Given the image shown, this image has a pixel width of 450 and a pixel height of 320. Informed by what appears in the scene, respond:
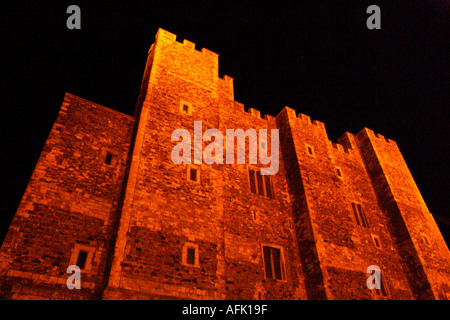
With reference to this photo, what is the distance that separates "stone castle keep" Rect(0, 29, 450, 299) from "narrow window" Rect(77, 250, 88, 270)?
69 millimetres

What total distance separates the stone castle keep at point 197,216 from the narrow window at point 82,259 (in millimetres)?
69

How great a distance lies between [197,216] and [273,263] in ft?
13.6

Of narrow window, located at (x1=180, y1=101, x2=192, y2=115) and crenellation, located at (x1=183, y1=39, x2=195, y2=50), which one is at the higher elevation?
crenellation, located at (x1=183, y1=39, x2=195, y2=50)

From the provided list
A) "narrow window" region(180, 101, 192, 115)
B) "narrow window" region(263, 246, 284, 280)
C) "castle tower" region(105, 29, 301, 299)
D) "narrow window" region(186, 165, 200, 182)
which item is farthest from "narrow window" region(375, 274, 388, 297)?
"narrow window" region(180, 101, 192, 115)

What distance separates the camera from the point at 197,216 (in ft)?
42.0

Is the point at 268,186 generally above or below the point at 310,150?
below

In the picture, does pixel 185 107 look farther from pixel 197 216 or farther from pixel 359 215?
pixel 359 215

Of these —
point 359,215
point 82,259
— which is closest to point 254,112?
point 359,215

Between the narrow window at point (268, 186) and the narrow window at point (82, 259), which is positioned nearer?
the narrow window at point (82, 259)

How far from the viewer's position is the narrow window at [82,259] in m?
11.1

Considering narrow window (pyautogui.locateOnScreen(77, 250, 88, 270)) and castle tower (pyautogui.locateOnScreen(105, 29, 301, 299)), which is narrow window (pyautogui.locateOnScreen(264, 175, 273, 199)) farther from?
narrow window (pyautogui.locateOnScreen(77, 250, 88, 270))

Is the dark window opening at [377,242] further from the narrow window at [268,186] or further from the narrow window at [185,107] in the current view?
the narrow window at [185,107]

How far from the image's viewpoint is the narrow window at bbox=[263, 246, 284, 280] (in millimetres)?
14140

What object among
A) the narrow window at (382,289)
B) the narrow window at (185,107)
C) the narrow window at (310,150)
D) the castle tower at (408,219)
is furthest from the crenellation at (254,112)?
the narrow window at (382,289)
